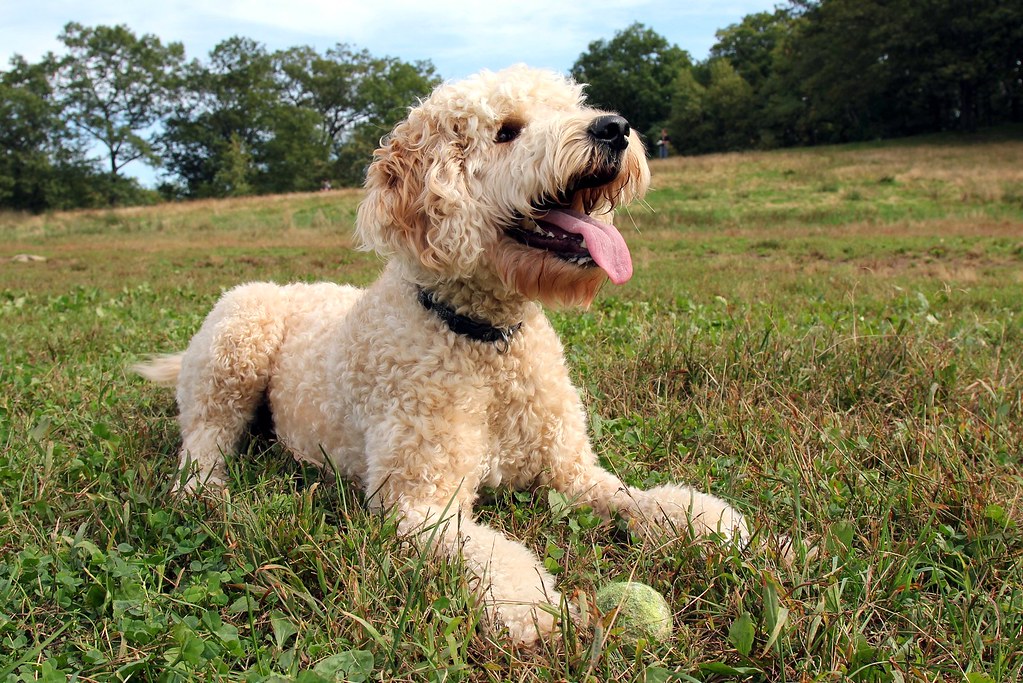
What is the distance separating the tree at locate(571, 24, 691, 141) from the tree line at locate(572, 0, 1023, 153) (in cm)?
20

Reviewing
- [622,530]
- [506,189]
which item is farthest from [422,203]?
[622,530]

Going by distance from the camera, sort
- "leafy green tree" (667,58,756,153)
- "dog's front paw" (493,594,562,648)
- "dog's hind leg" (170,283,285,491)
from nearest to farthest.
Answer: "dog's front paw" (493,594,562,648) → "dog's hind leg" (170,283,285,491) → "leafy green tree" (667,58,756,153)

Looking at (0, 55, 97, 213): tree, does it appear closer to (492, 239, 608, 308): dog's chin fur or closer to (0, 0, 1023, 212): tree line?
(0, 0, 1023, 212): tree line

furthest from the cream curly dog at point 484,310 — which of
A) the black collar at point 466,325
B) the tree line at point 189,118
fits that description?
the tree line at point 189,118

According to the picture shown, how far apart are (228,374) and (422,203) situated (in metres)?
1.51

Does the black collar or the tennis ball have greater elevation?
the black collar

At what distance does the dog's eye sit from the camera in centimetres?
271

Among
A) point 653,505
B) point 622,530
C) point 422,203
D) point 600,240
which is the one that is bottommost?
point 622,530

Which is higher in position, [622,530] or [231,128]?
[231,128]

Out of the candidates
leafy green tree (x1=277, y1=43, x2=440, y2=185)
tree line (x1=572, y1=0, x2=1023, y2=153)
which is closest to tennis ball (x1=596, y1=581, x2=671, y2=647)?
tree line (x1=572, y1=0, x2=1023, y2=153)

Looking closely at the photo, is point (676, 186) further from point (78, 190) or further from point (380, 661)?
point (78, 190)

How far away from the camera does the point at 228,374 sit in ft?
11.6

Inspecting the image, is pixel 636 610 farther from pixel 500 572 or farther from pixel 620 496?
pixel 620 496

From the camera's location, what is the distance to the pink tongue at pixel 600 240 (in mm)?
2508
